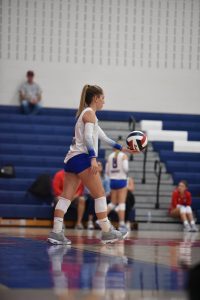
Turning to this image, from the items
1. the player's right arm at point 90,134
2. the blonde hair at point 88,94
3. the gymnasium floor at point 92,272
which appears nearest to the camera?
the gymnasium floor at point 92,272

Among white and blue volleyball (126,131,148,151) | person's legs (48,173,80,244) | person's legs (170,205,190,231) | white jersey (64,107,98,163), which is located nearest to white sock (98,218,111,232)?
person's legs (48,173,80,244)

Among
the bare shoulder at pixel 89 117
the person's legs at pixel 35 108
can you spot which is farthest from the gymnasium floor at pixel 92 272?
the person's legs at pixel 35 108

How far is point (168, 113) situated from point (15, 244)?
545 inches

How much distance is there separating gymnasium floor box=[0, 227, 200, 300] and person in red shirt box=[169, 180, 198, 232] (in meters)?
8.20

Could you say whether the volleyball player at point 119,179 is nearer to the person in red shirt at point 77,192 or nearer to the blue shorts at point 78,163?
the person in red shirt at point 77,192

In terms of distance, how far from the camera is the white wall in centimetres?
2245

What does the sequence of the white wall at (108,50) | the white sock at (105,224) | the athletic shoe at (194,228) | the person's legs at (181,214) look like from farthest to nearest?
the white wall at (108,50) → the person's legs at (181,214) → the athletic shoe at (194,228) → the white sock at (105,224)

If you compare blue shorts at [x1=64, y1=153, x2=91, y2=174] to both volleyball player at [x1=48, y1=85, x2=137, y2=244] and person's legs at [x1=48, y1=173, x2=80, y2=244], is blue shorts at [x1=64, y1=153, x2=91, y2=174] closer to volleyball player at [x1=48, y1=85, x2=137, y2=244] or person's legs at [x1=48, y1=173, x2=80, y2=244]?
volleyball player at [x1=48, y1=85, x2=137, y2=244]

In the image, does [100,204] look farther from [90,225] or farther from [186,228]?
[186,228]

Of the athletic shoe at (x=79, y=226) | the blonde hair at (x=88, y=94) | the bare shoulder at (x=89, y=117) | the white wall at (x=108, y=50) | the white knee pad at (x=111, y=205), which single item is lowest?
the athletic shoe at (x=79, y=226)

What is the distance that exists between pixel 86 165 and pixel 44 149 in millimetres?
10399

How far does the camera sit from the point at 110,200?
17594mm

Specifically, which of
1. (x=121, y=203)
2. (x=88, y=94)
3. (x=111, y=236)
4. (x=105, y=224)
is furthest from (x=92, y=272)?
(x=121, y=203)

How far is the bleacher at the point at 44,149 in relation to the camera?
18203 mm
